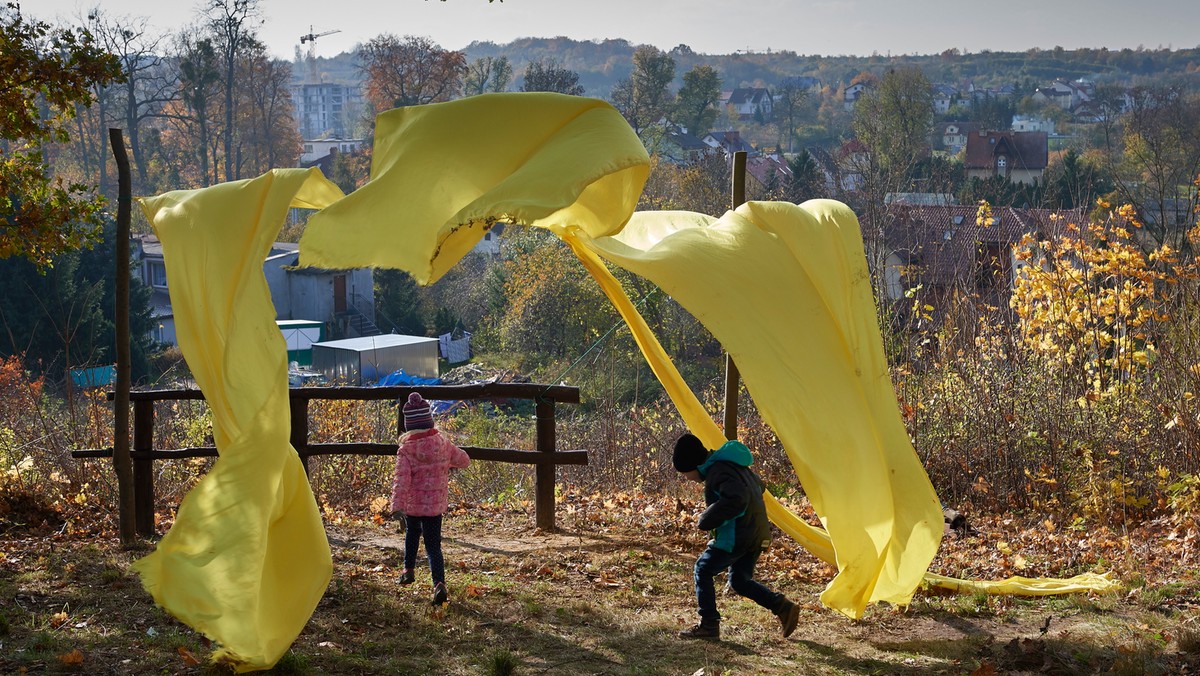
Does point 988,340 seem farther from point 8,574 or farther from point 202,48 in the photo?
point 202,48

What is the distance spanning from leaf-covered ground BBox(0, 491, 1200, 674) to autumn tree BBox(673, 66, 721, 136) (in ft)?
199

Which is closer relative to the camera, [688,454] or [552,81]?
[688,454]

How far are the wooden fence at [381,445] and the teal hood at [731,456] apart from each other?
281 centimetres

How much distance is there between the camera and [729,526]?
19.6 ft

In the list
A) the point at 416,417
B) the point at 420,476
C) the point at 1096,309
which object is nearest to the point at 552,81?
the point at 1096,309

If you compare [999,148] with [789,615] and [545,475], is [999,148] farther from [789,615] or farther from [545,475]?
[789,615]

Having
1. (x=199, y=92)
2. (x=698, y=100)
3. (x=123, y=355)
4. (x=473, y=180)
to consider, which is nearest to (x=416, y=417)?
(x=473, y=180)

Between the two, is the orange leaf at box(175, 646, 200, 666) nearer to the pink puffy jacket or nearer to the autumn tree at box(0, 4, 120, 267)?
the pink puffy jacket

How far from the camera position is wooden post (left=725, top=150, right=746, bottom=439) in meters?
7.55

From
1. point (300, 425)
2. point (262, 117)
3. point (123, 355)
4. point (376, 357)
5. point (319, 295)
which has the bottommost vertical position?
point (376, 357)

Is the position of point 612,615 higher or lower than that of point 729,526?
lower

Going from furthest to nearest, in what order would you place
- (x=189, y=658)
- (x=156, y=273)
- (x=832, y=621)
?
(x=156, y=273) → (x=832, y=621) → (x=189, y=658)

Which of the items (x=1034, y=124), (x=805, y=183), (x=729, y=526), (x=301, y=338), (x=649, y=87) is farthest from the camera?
(x=1034, y=124)

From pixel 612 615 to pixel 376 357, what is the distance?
2833 cm
